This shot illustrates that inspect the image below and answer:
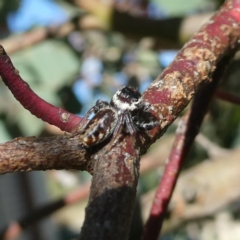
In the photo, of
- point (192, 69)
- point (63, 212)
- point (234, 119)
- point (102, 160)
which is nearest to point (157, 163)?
point (234, 119)

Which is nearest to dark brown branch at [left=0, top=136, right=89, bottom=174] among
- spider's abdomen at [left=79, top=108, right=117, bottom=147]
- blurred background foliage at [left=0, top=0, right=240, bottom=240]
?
spider's abdomen at [left=79, top=108, right=117, bottom=147]

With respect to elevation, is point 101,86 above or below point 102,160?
above

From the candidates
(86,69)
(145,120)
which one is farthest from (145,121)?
(86,69)

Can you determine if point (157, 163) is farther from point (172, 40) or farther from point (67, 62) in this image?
point (67, 62)

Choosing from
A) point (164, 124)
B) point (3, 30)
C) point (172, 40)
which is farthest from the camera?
point (3, 30)

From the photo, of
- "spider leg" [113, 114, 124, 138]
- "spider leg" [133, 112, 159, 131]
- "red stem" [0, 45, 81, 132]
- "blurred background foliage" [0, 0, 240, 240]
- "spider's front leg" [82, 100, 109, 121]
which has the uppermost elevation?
"blurred background foliage" [0, 0, 240, 240]

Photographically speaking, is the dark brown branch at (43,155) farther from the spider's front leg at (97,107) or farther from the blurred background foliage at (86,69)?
the blurred background foliage at (86,69)

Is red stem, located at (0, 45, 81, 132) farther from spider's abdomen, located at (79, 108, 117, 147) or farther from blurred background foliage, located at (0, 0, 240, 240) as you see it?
blurred background foliage, located at (0, 0, 240, 240)
